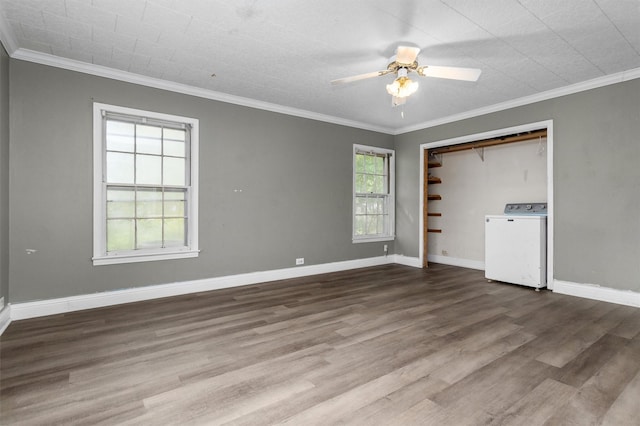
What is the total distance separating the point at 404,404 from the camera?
5.81 feet

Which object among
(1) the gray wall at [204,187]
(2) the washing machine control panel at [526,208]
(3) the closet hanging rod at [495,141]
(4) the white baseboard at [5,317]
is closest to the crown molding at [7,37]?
(1) the gray wall at [204,187]

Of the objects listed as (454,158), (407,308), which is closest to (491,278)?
(407,308)

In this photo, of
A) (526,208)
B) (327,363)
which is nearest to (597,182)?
(526,208)

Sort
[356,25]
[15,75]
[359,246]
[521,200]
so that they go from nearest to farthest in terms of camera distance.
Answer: [356,25]
[15,75]
[521,200]
[359,246]

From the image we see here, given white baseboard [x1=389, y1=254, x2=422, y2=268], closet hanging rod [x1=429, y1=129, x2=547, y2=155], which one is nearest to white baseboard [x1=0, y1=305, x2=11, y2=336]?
white baseboard [x1=389, y1=254, x2=422, y2=268]

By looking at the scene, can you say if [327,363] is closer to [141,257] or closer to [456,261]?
[141,257]

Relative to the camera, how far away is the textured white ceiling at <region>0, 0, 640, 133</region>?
8.01ft

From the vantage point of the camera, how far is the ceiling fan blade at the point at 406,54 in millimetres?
2748

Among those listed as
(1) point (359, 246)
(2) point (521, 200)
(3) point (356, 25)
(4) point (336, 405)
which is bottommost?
(4) point (336, 405)

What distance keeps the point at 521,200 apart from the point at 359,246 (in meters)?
2.75

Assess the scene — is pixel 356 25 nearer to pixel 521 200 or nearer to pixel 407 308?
pixel 407 308

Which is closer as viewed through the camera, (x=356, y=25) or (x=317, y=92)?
(x=356, y=25)

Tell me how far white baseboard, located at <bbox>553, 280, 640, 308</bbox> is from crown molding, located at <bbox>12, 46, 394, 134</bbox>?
3.91m

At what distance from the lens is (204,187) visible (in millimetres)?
4156
